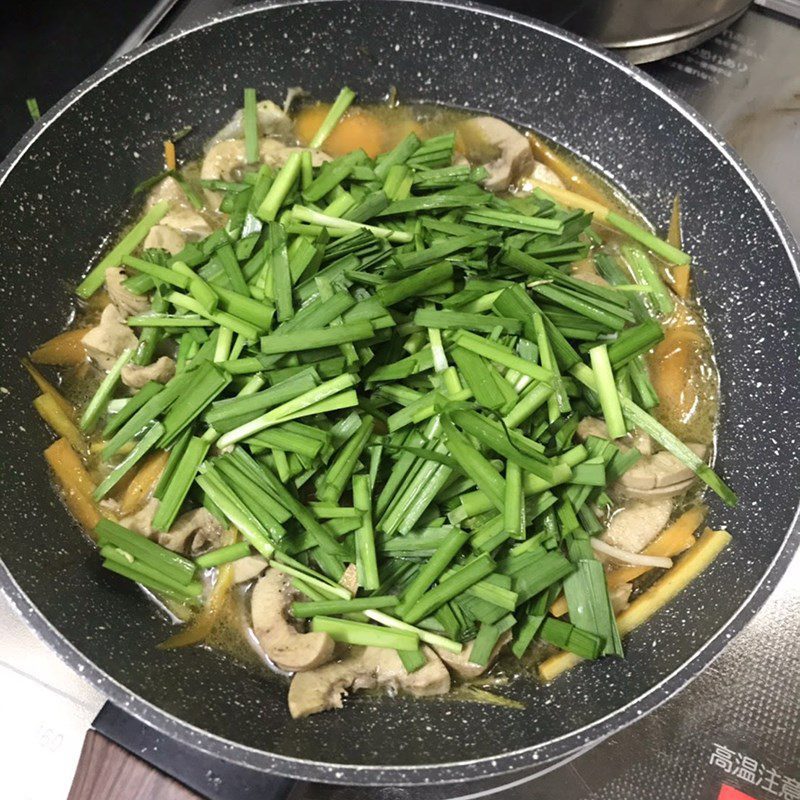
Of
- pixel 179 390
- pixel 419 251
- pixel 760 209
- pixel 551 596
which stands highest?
pixel 760 209

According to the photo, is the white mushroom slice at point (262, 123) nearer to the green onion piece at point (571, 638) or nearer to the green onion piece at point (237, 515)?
the green onion piece at point (237, 515)

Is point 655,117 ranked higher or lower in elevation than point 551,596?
higher

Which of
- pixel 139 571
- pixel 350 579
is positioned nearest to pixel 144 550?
pixel 139 571

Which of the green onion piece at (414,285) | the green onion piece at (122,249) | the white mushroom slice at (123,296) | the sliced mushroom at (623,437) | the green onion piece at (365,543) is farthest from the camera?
the green onion piece at (122,249)

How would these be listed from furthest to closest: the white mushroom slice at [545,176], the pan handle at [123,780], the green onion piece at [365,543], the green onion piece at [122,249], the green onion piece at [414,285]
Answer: the white mushroom slice at [545,176] → the green onion piece at [122,249] → the green onion piece at [414,285] → the green onion piece at [365,543] → the pan handle at [123,780]

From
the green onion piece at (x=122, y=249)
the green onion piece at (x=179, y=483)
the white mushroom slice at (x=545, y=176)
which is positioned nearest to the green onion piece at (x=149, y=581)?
the green onion piece at (x=179, y=483)

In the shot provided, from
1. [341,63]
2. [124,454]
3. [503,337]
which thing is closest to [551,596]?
[503,337]

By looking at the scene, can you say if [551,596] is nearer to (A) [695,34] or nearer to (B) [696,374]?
(B) [696,374]
